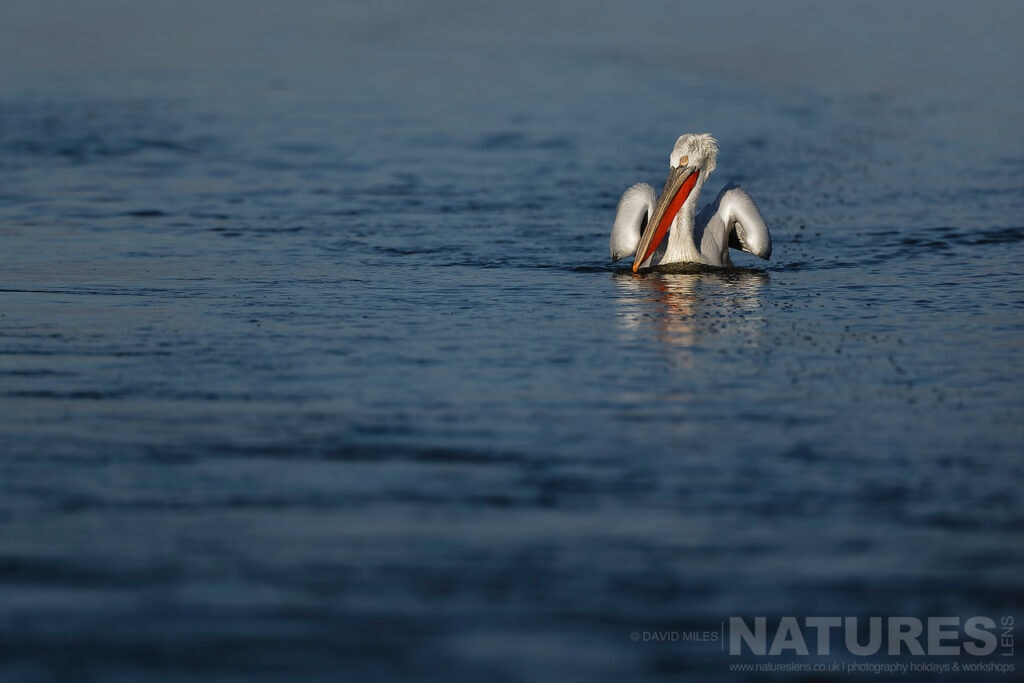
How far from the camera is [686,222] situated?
10.1m

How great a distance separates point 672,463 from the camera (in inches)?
217

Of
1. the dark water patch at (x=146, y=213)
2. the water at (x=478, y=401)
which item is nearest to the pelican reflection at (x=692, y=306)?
the water at (x=478, y=401)

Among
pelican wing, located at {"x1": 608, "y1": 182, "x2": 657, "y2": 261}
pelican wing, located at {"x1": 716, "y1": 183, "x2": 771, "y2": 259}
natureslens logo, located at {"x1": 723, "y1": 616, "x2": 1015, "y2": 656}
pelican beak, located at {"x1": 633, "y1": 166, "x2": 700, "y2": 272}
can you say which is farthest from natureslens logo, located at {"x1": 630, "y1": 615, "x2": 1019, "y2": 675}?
pelican wing, located at {"x1": 608, "y1": 182, "x2": 657, "y2": 261}

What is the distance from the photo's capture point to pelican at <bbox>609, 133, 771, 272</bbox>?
10039 millimetres

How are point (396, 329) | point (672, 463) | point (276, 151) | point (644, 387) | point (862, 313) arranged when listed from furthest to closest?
1. point (276, 151)
2. point (862, 313)
3. point (396, 329)
4. point (644, 387)
5. point (672, 463)

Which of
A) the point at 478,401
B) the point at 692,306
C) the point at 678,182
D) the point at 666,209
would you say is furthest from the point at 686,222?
the point at 478,401

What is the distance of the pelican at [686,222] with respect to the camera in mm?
10039

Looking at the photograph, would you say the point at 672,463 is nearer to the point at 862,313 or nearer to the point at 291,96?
the point at 862,313

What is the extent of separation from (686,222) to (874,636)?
240 inches

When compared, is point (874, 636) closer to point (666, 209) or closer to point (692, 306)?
point (692, 306)

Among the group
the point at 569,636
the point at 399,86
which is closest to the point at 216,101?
the point at 399,86

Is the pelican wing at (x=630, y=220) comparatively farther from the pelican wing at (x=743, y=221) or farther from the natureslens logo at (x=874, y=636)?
the natureslens logo at (x=874, y=636)

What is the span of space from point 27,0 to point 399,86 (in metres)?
11.9

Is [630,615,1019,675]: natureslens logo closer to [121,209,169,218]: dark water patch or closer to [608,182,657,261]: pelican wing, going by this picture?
[608,182,657,261]: pelican wing
